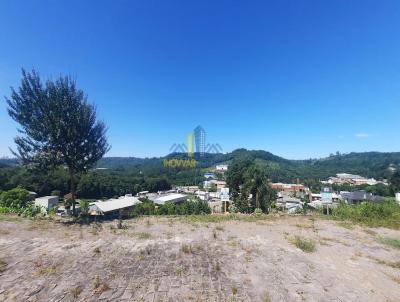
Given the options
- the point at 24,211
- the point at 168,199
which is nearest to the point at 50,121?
the point at 24,211

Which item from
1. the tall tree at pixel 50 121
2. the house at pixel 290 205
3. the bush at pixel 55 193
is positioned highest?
the tall tree at pixel 50 121

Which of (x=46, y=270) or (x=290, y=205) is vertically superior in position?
(x=46, y=270)

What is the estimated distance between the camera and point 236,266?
467 cm

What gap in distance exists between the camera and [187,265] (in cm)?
464

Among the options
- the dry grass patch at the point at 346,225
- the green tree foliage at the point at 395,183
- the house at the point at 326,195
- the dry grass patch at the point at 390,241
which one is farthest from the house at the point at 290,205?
the green tree foliage at the point at 395,183

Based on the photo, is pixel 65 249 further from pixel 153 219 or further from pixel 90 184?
pixel 90 184

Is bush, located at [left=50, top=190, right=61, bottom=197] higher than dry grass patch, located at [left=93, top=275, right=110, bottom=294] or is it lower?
lower

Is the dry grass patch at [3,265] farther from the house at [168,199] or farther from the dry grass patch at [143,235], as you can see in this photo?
the house at [168,199]

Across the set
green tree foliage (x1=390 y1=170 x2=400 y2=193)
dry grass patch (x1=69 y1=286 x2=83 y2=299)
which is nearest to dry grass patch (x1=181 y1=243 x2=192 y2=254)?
dry grass patch (x1=69 y1=286 x2=83 y2=299)

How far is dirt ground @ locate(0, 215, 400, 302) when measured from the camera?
3600mm

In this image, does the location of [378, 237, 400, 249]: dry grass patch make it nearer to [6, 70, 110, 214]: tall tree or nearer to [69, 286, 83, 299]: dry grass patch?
[69, 286, 83, 299]: dry grass patch

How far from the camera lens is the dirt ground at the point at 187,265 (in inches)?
142

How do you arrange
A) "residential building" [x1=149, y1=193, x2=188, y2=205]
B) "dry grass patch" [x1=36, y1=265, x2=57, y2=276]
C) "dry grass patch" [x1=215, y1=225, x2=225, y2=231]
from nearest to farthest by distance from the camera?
"dry grass patch" [x1=36, y1=265, x2=57, y2=276] → "dry grass patch" [x1=215, y1=225, x2=225, y2=231] → "residential building" [x1=149, y1=193, x2=188, y2=205]

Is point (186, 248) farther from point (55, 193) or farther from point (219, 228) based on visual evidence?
point (55, 193)
